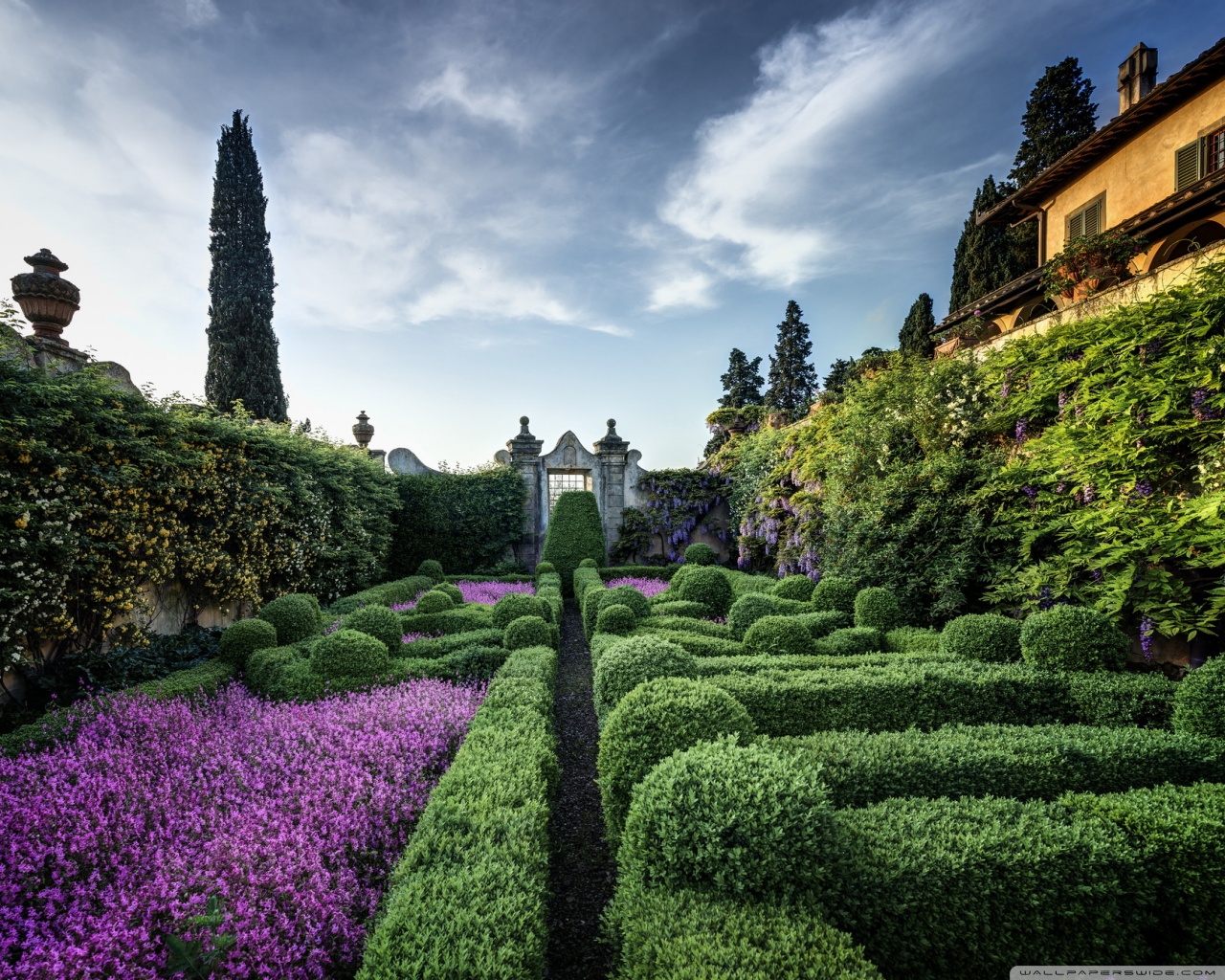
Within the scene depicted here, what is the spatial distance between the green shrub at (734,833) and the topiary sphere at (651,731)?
1.82 ft

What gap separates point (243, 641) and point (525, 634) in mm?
3164

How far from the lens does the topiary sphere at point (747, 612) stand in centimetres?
640

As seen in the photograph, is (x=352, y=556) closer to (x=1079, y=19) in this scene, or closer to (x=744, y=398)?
(x=1079, y=19)

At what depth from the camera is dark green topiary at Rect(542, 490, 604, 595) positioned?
1528 centimetres

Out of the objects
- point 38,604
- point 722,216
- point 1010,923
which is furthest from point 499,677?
point 722,216

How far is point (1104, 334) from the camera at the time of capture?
5.38 meters

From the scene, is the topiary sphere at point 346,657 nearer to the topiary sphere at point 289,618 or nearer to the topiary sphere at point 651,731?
the topiary sphere at point 289,618

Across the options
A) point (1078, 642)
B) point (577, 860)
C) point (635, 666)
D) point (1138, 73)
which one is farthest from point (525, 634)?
point (1138, 73)

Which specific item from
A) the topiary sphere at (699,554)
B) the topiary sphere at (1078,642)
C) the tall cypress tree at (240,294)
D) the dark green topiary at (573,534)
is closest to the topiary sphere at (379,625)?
the topiary sphere at (1078,642)

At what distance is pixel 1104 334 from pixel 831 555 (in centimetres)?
426

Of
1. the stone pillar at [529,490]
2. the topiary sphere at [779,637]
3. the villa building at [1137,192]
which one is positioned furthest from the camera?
the stone pillar at [529,490]

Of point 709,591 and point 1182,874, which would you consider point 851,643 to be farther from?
point 1182,874

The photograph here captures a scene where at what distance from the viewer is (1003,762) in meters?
3.02

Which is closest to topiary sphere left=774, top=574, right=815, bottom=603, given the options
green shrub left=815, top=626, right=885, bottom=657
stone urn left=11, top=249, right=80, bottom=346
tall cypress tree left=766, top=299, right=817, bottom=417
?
green shrub left=815, top=626, right=885, bottom=657
